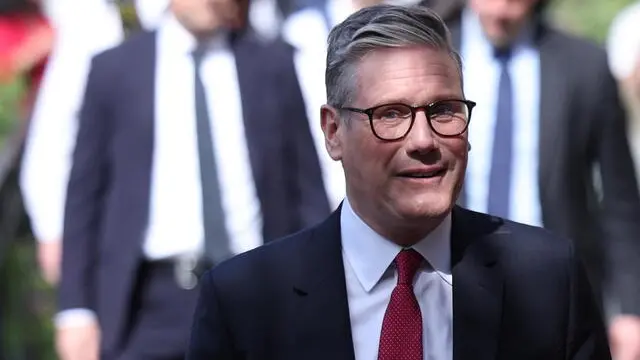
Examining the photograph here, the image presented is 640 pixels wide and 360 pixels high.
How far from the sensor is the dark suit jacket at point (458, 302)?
4.11 meters

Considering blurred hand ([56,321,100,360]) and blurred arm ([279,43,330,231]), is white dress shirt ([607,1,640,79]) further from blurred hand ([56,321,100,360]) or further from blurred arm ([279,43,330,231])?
blurred hand ([56,321,100,360])

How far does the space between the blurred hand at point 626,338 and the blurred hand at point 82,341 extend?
1734 millimetres

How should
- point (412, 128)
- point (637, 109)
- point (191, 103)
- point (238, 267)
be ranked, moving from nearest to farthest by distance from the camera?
point (412, 128) → point (238, 267) → point (191, 103) → point (637, 109)

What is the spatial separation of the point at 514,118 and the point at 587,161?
0.31 metres

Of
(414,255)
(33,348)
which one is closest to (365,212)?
(414,255)

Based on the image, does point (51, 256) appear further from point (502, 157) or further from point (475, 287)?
point (475, 287)

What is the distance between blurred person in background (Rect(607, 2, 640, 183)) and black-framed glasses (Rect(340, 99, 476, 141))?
3527mm

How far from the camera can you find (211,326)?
4207 millimetres

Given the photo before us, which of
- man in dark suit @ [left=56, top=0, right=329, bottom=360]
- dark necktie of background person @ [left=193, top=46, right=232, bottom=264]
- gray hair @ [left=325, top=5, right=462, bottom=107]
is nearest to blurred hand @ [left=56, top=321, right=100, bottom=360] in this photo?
man in dark suit @ [left=56, top=0, right=329, bottom=360]

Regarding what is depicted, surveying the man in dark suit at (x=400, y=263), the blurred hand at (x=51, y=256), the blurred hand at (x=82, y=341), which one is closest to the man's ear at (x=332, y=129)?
→ the man in dark suit at (x=400, y=263)

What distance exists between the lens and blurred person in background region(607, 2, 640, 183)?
7.66 meters

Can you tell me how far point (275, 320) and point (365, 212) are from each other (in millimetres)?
301

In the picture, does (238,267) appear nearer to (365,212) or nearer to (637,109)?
(365,212)

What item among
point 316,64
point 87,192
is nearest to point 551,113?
point 316,64
